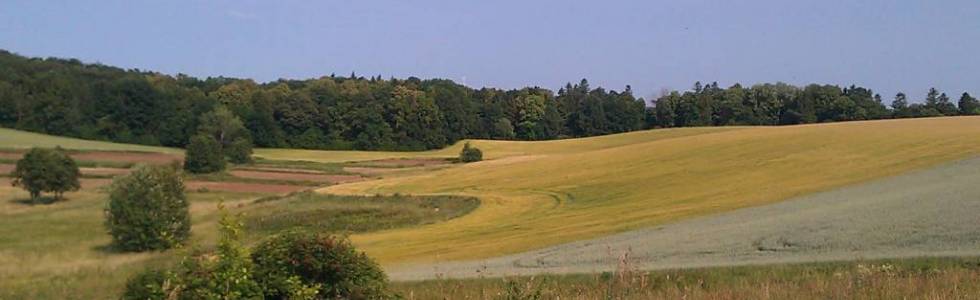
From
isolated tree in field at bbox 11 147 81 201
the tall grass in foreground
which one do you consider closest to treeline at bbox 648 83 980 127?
isolated tree in field at bbox 11 147 81 201

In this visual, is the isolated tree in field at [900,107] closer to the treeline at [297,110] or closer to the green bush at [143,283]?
the treeline at [297,110]

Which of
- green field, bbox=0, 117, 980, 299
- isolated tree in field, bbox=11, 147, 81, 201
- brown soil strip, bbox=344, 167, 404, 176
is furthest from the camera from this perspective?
brown soil strip, bbox=344, 167, 404, 176

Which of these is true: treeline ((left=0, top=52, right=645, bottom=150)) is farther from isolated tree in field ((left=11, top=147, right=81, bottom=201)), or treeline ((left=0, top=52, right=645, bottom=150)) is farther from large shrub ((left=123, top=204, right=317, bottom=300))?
large shrub ((left=123, top=204, right=317, bottom=300))

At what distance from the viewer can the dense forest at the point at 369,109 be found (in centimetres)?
11162

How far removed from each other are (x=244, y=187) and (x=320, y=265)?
59.0 m

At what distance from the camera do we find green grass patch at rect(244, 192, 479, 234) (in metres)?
38.5

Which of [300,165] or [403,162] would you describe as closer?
[300,165]

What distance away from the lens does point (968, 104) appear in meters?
117

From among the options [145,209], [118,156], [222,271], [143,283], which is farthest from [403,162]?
[222,271]

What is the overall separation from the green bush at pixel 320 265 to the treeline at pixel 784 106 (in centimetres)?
11102

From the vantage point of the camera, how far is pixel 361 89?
133125 millimetres

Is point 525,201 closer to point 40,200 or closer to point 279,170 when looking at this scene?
point 40,200

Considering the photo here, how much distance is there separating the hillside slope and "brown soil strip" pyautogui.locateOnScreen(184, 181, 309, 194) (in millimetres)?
7062

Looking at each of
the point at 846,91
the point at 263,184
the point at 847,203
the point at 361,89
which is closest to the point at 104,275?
the point at 847,203
